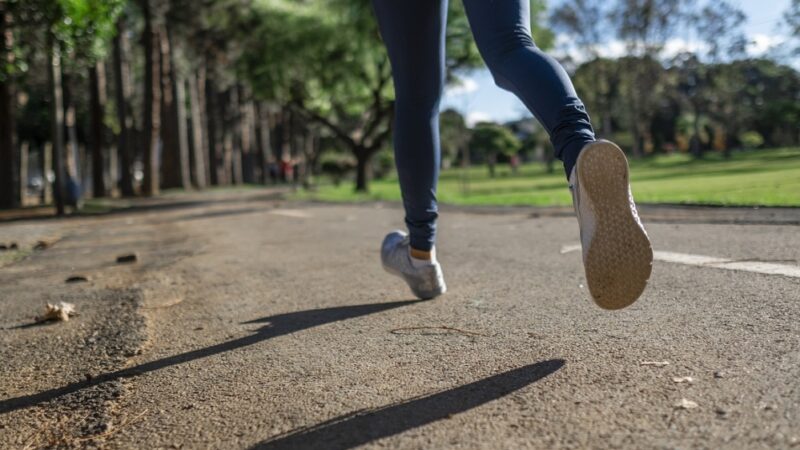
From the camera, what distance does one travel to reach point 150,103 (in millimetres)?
27406

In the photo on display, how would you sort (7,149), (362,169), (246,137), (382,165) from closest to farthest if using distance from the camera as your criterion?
1. (7,149)
2. (362,169)
3. (246,137)
4. (382,165)

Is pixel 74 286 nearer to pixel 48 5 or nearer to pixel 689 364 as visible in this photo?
pixel 689 364

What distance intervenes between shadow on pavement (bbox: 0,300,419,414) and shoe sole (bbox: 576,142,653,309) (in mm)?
1105

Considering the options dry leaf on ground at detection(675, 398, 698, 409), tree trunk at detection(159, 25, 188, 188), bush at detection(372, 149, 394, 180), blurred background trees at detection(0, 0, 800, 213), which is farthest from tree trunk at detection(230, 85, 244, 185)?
dry leaf on ground at detection(675, 398, 698, 409)

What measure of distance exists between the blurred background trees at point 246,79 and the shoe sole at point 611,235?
12.2 meters

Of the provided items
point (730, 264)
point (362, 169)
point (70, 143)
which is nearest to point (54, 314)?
point (730, 264)

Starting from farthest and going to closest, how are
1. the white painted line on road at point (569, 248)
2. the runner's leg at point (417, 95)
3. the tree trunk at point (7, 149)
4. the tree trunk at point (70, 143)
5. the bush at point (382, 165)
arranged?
the bush at point (382, 165)
the tree trunk at point (7, 149)
the tree trunk at point (70, 143)
the white painted line on road at point (569, 248)
the runner's leg at point (417, 95)

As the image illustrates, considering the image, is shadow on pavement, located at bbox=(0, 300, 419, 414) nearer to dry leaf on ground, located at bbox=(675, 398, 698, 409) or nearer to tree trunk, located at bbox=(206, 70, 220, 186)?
dry leaf on ground, located at bbox=(675, 398, 698, 409)

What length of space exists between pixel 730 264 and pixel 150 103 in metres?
27.4

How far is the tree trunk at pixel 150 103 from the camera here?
27.0 m

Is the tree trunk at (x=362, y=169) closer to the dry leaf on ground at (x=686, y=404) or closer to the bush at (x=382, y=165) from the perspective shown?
the dry leaf on ground at (x=686, y=404)

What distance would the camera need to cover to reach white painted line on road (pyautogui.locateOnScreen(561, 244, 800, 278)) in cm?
266

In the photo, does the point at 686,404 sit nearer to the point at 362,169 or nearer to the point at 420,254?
the point at 420,254

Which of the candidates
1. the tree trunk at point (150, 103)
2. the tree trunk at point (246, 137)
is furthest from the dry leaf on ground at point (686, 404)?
the tree trunk at point (246, 137)
